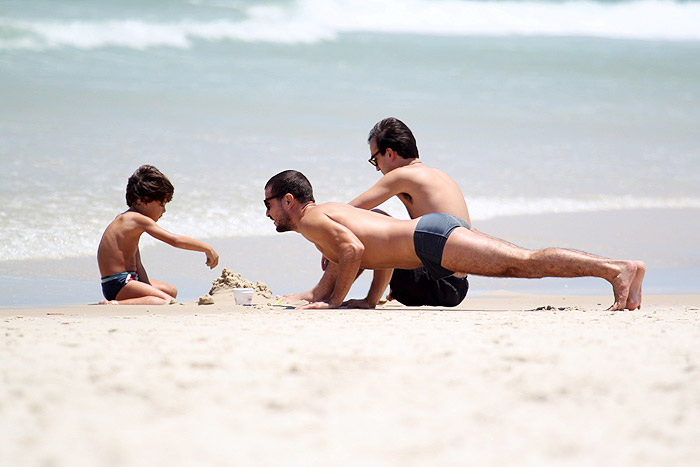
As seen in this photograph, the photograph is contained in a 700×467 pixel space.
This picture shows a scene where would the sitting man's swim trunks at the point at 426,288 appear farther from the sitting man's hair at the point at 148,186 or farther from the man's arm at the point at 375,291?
the sitting man's hair at the point at 148,186

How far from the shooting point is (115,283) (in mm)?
4891

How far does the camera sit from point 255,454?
1.73 metres

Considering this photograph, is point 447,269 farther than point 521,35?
No

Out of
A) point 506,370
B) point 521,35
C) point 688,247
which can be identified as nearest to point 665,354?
point 506,370

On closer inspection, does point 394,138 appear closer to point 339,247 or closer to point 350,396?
point 339,247

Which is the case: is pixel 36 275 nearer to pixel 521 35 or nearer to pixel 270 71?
pixel 270 71

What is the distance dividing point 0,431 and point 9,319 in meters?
2.11

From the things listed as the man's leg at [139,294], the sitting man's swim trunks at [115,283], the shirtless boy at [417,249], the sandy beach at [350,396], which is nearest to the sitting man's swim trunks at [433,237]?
the shirtless boy at [417,249]

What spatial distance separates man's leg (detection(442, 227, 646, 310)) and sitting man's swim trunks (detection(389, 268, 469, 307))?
1.42 ft

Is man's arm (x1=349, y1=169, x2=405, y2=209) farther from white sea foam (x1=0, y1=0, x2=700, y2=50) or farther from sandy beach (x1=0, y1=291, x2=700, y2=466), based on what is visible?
white sea foam (x1=0, y1=0, x2=700, y2=50)

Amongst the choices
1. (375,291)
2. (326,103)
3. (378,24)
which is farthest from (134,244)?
(378,24)

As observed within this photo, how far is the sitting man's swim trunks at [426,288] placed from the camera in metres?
4.52

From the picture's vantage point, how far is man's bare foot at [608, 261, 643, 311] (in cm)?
392

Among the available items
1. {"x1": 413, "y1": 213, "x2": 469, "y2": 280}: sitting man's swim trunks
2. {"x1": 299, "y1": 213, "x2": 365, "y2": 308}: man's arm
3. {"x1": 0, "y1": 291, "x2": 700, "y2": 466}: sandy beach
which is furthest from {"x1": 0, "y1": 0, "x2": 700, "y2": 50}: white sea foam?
{"x1": 0, "y1": 291, "x2": 700, "y2": 466}: sandy beach
